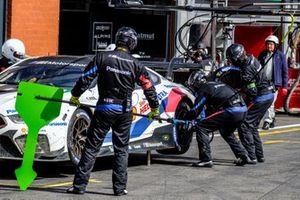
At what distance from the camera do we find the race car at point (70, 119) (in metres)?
9.90

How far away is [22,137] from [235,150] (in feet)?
11.2

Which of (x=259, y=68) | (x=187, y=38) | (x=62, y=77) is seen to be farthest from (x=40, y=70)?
(x=187, y=38)

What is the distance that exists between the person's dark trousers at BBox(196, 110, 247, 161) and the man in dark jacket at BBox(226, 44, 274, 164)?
287 millimetres

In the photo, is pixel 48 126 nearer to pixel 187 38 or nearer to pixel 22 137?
pixel 22 137

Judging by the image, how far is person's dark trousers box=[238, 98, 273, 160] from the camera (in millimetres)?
12070

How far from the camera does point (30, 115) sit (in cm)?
947

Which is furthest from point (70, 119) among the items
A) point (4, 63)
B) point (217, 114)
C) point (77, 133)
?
point (4, 63)

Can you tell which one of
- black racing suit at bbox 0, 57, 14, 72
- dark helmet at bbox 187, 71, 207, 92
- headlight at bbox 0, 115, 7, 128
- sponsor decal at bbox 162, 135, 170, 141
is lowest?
sponsor decal at bbox 162, 135, 170, 141

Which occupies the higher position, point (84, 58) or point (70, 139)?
point (84, 58)

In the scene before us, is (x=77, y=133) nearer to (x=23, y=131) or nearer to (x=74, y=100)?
(x=23, y=131)

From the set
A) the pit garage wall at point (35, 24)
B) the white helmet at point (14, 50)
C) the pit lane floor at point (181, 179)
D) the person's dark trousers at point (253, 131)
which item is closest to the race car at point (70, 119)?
the pit lane floor at point (181, 179)

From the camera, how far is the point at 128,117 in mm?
9375

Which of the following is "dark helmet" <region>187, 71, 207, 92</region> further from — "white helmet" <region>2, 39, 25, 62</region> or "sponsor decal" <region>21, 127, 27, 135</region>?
"sponsor decal" <region>21, 127, 27, 135</region>

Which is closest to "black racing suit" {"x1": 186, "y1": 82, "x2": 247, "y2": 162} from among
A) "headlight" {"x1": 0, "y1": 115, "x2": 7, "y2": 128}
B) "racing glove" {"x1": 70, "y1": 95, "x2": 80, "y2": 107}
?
"racing glove" {"x1": 70, "y1": 95, "x2": 80, "y2": 107}
